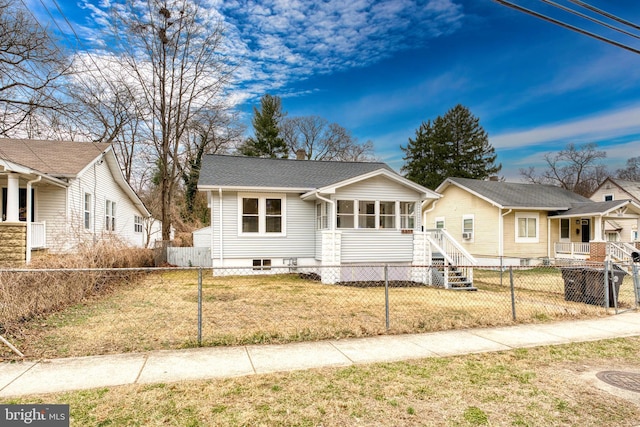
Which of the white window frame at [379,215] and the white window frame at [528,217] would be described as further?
the white window frame at [528,217]

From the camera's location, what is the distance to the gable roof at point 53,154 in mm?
13930

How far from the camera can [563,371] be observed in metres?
4.62

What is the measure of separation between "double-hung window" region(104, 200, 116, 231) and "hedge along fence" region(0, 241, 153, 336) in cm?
753

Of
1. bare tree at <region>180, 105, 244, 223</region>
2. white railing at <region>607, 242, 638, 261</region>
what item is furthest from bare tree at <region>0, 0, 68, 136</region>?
white railing at <region>607, 242, 638, 261</region>

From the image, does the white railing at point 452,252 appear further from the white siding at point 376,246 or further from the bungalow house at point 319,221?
the white siding at point 376,246

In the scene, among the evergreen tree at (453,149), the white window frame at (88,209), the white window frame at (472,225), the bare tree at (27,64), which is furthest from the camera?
the evergreen tree at (453,149)

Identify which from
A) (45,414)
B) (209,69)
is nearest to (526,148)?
(209,69)

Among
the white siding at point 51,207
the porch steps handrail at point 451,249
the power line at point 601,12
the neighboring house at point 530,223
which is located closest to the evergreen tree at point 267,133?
the neighboring house at point 530,223

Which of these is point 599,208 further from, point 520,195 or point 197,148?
point 197,148

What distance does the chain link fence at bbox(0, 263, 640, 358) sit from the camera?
581cm

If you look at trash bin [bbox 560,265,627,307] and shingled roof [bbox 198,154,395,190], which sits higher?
shingled roof [bbox 198,154,395,190]

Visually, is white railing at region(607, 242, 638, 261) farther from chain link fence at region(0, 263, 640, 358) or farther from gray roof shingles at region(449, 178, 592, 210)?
chain link fence at region(0, 263, 640, 358)

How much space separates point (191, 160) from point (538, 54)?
25.1 m

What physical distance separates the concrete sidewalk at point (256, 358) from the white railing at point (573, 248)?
48.9ft
